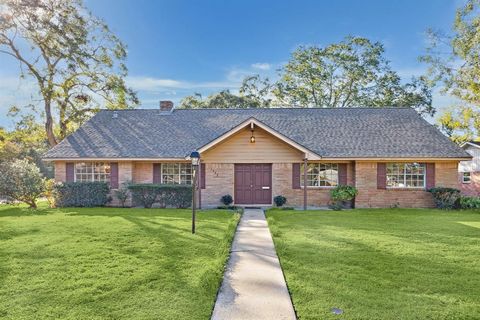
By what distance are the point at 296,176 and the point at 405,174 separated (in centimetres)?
544

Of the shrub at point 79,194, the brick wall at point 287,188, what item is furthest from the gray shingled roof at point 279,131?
the brick wall at point 287,188

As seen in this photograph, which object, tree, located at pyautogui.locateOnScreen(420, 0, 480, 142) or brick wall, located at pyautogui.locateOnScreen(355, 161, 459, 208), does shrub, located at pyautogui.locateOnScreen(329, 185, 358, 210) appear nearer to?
brick wall, located at pyautogui.locateOnScreen(355, 161, 459, 208)

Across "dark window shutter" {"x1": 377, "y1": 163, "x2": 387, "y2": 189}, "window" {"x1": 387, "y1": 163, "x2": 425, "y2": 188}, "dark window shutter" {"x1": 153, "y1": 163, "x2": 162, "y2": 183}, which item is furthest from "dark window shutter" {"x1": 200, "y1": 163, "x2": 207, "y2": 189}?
"window" {"x1": 387, "y1": 163, "x2": 425, "y2": 188}

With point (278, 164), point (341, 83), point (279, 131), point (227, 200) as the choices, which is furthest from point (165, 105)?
point (341, 83)

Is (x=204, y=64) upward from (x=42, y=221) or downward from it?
upward

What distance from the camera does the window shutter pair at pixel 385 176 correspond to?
15602 mm

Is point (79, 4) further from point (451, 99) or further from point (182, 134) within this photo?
point (451, 99)

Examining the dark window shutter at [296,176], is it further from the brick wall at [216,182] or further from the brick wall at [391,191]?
the brick wall at [216,182]

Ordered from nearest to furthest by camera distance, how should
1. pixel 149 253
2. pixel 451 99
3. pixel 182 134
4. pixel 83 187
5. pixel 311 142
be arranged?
1. pixel 149 253
2. pixel 83 187
3. pixel 311 142
4. pixel 182 134
5. pixel 451 99

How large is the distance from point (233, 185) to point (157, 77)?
1536 centimetres

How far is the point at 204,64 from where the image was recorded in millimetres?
25609

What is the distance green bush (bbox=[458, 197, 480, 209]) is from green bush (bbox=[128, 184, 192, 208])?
12647 millimetres

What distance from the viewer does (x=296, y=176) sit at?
15.7m

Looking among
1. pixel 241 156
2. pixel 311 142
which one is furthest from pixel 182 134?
pixel 311 142
